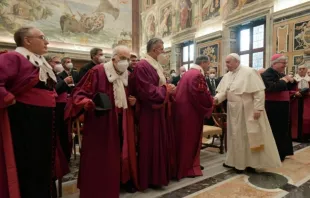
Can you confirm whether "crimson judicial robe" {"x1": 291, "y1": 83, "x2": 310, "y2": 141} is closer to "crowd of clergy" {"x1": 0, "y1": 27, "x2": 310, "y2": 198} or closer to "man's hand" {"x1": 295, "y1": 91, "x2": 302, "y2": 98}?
"man's hand" {"x1": 295, "y1": 91, "x2": 302, "y2": 98}

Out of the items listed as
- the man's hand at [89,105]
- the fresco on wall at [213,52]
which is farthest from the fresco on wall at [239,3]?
the man's hand at [89,105]

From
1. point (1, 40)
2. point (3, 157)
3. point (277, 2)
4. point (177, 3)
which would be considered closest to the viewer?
point (3, 157)

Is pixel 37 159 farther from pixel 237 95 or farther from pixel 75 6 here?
pixel 75 6

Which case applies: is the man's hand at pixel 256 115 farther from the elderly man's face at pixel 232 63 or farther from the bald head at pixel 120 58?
the bald head at pixel 120 58

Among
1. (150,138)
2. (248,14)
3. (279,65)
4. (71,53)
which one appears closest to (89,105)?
(150,138)

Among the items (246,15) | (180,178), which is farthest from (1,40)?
(180,178)

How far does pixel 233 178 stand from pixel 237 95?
1232 mm

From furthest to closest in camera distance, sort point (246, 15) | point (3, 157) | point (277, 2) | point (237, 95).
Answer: point (246, 15) < point (277, 2) < point (237, 95) < point (3, 157)

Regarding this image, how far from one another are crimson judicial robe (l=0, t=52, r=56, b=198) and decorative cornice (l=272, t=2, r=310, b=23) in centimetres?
778

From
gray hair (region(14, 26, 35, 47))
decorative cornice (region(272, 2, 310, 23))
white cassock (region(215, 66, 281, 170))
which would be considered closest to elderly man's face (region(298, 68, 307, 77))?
decorative cornice (region(272, 2, 310, 23))

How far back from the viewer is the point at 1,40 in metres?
11.3

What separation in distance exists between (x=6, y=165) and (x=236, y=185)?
2.68 metres

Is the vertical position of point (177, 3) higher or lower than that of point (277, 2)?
higher

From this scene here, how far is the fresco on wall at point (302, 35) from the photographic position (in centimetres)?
709
